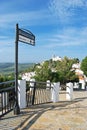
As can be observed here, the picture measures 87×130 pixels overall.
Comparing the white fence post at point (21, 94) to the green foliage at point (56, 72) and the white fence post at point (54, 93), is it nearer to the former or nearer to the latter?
the white fence post at point (54, 93)

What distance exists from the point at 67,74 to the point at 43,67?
166 inches

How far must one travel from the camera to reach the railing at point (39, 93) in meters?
13.2

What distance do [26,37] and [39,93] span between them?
18.1 ft

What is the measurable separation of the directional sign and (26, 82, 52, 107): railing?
9.84 feet

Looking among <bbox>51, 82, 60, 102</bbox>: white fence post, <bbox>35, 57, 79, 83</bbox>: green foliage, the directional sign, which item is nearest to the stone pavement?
the directional sign

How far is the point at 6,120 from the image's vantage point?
27.5 ft

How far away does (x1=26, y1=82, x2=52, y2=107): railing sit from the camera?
13.2 metres

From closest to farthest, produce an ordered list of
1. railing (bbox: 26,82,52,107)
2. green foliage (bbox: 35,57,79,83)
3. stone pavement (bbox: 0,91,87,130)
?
stone pavement (bbox: 0,91,87,130), railing (bbox: 26,82,52,107), green foliage (bbox: 35,57,79,83)

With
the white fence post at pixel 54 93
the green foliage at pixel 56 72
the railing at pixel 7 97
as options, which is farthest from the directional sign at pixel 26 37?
the green foliage at pixel 56 72

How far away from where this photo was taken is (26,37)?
32.6 feet

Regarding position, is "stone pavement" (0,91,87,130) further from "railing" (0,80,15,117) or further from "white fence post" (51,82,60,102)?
"white fence post" (51,82,60,102)

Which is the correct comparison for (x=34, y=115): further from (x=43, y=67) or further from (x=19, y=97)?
(x=43, y=67)

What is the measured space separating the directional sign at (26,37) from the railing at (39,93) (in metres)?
3.00

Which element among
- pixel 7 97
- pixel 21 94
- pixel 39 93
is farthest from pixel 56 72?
pixel 7 97
